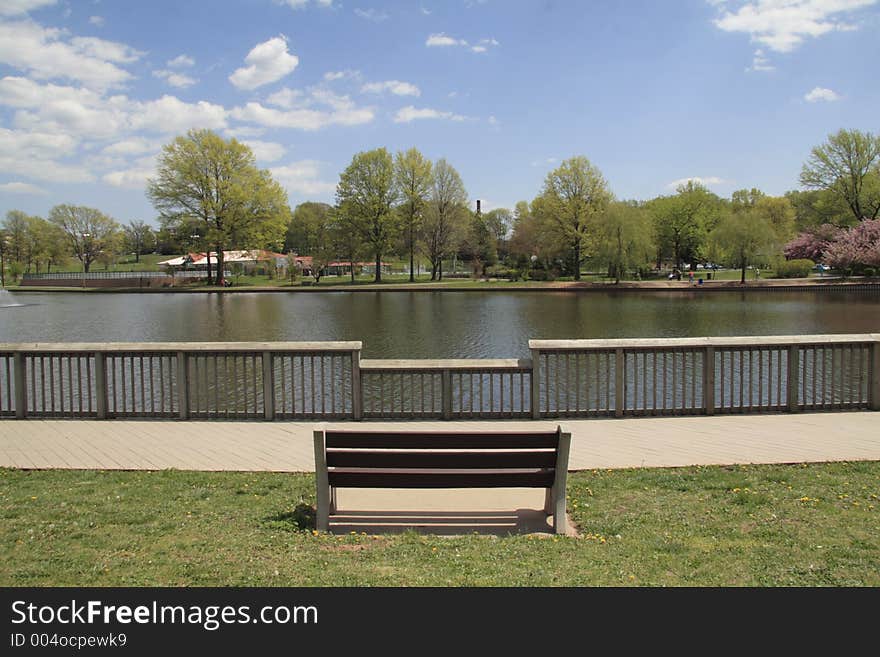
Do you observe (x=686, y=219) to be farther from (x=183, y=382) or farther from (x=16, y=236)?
(x=16, y=236)

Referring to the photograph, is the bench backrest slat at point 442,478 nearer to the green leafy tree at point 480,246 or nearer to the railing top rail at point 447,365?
the railing top rail at point 447,365

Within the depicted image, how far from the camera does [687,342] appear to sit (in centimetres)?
980

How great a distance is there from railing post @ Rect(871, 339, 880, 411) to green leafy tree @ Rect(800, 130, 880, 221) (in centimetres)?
7417

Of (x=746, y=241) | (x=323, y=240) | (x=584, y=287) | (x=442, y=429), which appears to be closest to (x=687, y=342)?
(x=442, y=429)

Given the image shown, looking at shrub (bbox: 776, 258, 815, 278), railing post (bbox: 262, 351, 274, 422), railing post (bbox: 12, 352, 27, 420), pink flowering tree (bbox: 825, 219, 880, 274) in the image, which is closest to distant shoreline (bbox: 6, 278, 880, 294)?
shrub (bbox: 776, 258, 815, 278)

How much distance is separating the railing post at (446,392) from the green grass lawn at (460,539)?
317 centimetres

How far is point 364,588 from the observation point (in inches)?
155

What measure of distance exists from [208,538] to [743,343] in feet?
25.5

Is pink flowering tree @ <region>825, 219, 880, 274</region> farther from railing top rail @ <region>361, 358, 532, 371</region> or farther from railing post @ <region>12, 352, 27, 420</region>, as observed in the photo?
railing post @ <region>12, 352, 27, 420</region>

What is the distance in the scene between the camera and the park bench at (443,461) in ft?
17.2
